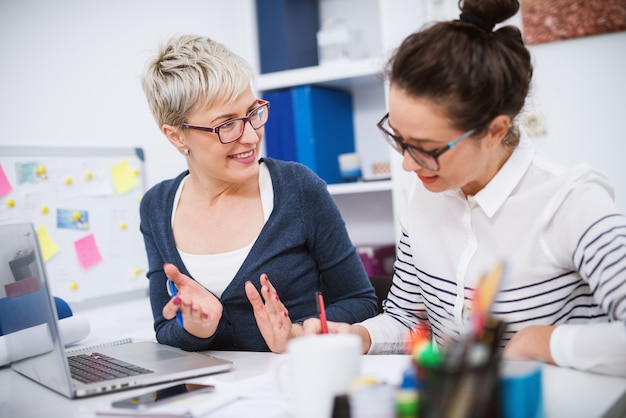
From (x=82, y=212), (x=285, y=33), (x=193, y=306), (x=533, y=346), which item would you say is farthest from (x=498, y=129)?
(x=285, y=33)

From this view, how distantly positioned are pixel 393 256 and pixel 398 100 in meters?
1.37

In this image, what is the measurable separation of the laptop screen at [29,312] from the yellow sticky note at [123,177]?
→ 2.93 ft

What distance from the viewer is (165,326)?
1432 mm

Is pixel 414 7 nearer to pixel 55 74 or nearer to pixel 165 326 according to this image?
pixel 55 74

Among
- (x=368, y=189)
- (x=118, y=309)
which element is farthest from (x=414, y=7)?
(x=118, y=309)

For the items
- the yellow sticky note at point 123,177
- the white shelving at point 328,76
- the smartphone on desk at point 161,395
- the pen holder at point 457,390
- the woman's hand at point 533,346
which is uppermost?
the white shelving at point 328,76

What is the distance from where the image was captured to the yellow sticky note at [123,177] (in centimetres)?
→ 219

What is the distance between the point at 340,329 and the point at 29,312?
1.87 ft

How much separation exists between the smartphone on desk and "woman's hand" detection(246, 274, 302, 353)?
0.73 feet

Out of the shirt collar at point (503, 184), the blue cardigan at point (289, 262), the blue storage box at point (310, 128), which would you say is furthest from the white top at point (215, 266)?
the blue storage box at point (310, 128)

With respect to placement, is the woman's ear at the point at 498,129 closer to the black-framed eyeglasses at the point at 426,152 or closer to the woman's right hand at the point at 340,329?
the black-framed eyeglasses at the point at 426,152

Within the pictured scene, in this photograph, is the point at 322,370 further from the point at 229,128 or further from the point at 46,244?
the point at 46,244

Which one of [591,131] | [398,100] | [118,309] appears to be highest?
[398,100]

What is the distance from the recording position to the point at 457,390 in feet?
1.99
